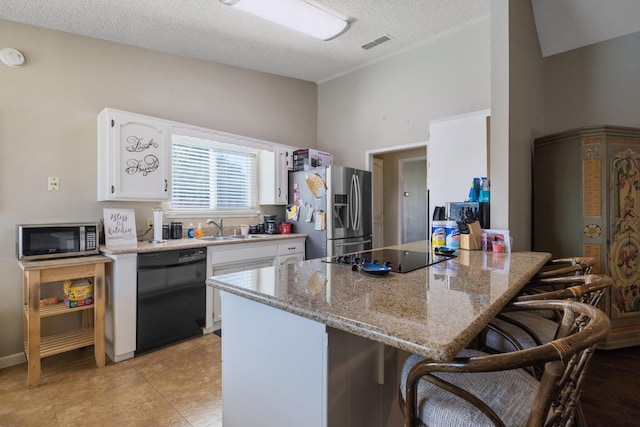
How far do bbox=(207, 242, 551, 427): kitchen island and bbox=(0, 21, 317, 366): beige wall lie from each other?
2337mm

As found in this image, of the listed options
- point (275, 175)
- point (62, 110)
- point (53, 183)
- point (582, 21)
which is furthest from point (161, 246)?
point (582, 21)

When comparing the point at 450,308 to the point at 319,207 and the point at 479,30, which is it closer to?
the point at 319,207

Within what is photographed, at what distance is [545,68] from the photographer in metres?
3.58

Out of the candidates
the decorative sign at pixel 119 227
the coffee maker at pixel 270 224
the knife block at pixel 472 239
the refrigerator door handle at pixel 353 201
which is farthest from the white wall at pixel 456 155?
the decorative sign at pixel 119 227

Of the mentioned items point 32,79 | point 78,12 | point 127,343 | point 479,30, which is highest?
point 479,30

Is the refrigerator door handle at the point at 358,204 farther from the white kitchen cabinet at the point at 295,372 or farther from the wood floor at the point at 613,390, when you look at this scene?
the white kitchen cabinet at the point at 295,372

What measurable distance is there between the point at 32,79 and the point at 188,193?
1604mm

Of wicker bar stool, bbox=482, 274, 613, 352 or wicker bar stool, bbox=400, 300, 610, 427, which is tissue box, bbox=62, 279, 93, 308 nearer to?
wicker bar stool, bbox=400, 300, 610, 427

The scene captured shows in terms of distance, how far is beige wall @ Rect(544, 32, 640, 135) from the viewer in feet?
10.3

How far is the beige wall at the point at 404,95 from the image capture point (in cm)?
348

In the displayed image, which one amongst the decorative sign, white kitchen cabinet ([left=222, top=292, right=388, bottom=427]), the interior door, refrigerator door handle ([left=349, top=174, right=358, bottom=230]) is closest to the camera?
white kitchen cabinet ([left=222, top=292, right=388, bottom=427])

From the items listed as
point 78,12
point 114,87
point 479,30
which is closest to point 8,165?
point 114,87

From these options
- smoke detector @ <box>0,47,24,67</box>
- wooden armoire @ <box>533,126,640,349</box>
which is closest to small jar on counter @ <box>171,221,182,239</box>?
smoke detector @ <box>0,47,24,67</box>

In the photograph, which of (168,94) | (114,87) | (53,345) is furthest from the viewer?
(168,94)
